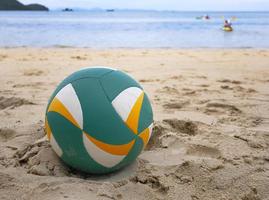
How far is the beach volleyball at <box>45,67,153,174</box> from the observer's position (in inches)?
84.6

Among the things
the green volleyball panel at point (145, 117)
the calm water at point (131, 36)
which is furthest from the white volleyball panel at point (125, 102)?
the calm water at point (131, 36)

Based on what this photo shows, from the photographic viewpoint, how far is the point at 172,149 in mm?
2789

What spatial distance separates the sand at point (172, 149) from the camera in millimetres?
2154

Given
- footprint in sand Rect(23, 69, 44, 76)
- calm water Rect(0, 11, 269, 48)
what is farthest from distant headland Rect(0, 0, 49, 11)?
footprint in sand Rect(23, 69, 44, 76)

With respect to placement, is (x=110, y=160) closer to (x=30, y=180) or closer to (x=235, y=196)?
(x=30, y=180)

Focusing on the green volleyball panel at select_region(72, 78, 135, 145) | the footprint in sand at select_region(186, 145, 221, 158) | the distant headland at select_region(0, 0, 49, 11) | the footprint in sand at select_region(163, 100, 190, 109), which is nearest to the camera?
the green volleyball panel at select_region(72, 78, 135, 145)

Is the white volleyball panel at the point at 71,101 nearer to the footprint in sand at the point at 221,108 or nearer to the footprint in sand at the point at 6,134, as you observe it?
the footprint in sand at the point at 6,134

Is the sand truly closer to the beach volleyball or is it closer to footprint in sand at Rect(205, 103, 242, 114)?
footprint in sand at Rect(205, 103, 242, 114)

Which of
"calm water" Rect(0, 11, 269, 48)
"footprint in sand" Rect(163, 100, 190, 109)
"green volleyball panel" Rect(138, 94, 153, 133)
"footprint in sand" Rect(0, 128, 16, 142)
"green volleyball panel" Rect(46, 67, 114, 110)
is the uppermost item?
"green volleyball panel" Rect(46, 67, 114, 110)

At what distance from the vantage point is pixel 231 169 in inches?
96.0

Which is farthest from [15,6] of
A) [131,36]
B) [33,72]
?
[33,72]

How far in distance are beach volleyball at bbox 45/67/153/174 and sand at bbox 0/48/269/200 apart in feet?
0.56

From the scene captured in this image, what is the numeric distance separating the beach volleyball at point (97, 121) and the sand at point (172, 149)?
0.56 ft

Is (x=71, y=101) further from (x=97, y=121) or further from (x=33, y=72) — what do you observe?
(x=33, y=72)
